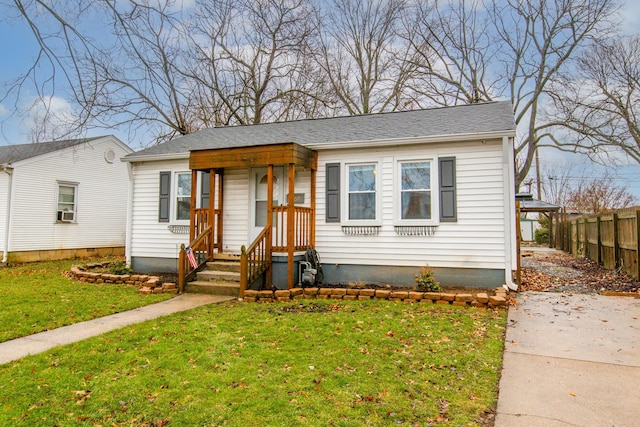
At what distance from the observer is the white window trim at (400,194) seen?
7953 millimetres

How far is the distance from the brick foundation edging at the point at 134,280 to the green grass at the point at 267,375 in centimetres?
260

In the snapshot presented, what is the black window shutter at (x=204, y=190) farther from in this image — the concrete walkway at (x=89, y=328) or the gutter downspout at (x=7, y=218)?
the gutter downspout at (x=7, y=218)

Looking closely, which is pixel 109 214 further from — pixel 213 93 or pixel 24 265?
pixel 213 93

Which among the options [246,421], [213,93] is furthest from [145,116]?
[246,421]

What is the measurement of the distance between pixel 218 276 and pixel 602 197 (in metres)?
32.5

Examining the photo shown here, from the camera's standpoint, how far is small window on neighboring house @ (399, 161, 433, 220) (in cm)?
808

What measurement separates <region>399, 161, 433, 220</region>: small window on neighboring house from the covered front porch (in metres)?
1.96

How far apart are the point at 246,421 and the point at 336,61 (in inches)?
823

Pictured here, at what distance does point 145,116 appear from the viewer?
18.3m

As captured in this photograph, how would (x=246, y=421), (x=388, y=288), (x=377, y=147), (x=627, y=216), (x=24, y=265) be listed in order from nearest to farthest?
(x=246, y=421) → (x=388, y=288) → (x=377, y=147) → (x=627, y=216) → (x=24, y=265)

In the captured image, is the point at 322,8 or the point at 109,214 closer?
the point at 109,214

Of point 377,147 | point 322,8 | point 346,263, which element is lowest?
point 346,263

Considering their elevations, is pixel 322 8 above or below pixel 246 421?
above

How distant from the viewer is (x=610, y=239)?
1058cm
